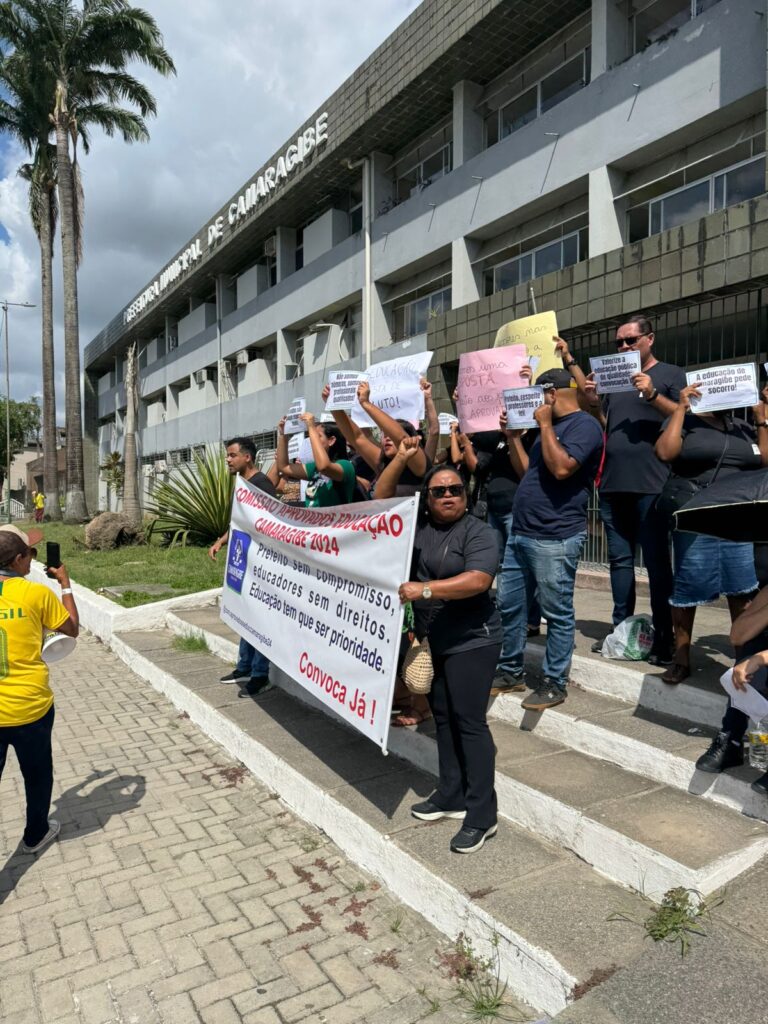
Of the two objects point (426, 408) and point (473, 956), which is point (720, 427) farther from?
point (473, 956)

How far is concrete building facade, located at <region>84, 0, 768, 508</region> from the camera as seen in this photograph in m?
8.81

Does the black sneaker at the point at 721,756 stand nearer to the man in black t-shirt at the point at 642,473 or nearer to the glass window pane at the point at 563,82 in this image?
the man in black t-shirt at the point at 642,473

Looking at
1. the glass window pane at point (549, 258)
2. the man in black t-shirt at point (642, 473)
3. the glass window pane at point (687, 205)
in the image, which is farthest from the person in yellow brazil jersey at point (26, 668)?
the glass window pane at point (549, 258)

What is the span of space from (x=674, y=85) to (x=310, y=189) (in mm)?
10585

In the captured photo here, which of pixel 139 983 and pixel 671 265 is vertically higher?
pixel 671 265

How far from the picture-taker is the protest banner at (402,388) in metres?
4.79

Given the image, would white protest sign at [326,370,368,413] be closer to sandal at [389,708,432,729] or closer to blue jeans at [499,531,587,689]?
blue jeans at [499,531,587,689]

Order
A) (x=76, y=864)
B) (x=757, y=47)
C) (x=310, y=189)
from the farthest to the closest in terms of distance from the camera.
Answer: (x=310, y=189) → (x=757, y=47) → (x=76, y=864)

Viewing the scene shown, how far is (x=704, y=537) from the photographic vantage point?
3.78 metres

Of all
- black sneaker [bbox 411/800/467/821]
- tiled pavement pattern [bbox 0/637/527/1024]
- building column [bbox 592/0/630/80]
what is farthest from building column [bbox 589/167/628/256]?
black sneaker [bbox 411/800/467/821]

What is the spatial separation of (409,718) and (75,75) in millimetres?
26149

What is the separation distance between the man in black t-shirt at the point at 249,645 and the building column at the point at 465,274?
8650 mm

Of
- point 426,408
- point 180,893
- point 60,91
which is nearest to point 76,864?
point 180,893

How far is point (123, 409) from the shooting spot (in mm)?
39562
